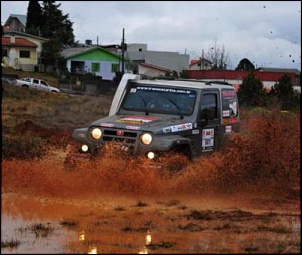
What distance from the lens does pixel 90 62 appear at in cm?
6662

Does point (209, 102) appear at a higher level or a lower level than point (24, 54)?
lower

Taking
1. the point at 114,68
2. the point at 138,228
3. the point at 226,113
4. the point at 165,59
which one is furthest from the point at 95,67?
the point at 138,228

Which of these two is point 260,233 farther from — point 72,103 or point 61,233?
point 72,103

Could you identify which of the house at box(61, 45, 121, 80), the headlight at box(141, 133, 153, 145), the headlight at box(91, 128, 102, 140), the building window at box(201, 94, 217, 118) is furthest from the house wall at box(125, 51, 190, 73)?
the house at box(61, 45, 121, 80)

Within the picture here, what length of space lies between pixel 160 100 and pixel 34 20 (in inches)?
2625

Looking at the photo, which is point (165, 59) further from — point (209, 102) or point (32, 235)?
point (32, 235)

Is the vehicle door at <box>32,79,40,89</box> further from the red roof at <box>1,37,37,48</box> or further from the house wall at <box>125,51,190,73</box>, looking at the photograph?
the house wall at <box>125,51,190,73</box>

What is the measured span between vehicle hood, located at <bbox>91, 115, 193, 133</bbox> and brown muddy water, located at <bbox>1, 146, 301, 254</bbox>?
626mm

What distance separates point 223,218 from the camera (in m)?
8.48

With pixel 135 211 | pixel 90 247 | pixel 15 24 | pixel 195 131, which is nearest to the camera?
pixel 90 247

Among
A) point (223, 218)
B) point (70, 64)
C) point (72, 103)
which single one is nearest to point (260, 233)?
point (223, 218)

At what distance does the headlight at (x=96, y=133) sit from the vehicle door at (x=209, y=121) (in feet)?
6.08

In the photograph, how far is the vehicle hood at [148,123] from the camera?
10.4 meters

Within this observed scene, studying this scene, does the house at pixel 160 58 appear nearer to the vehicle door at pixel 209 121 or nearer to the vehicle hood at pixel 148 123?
the vehicle door at pixel 209 121
